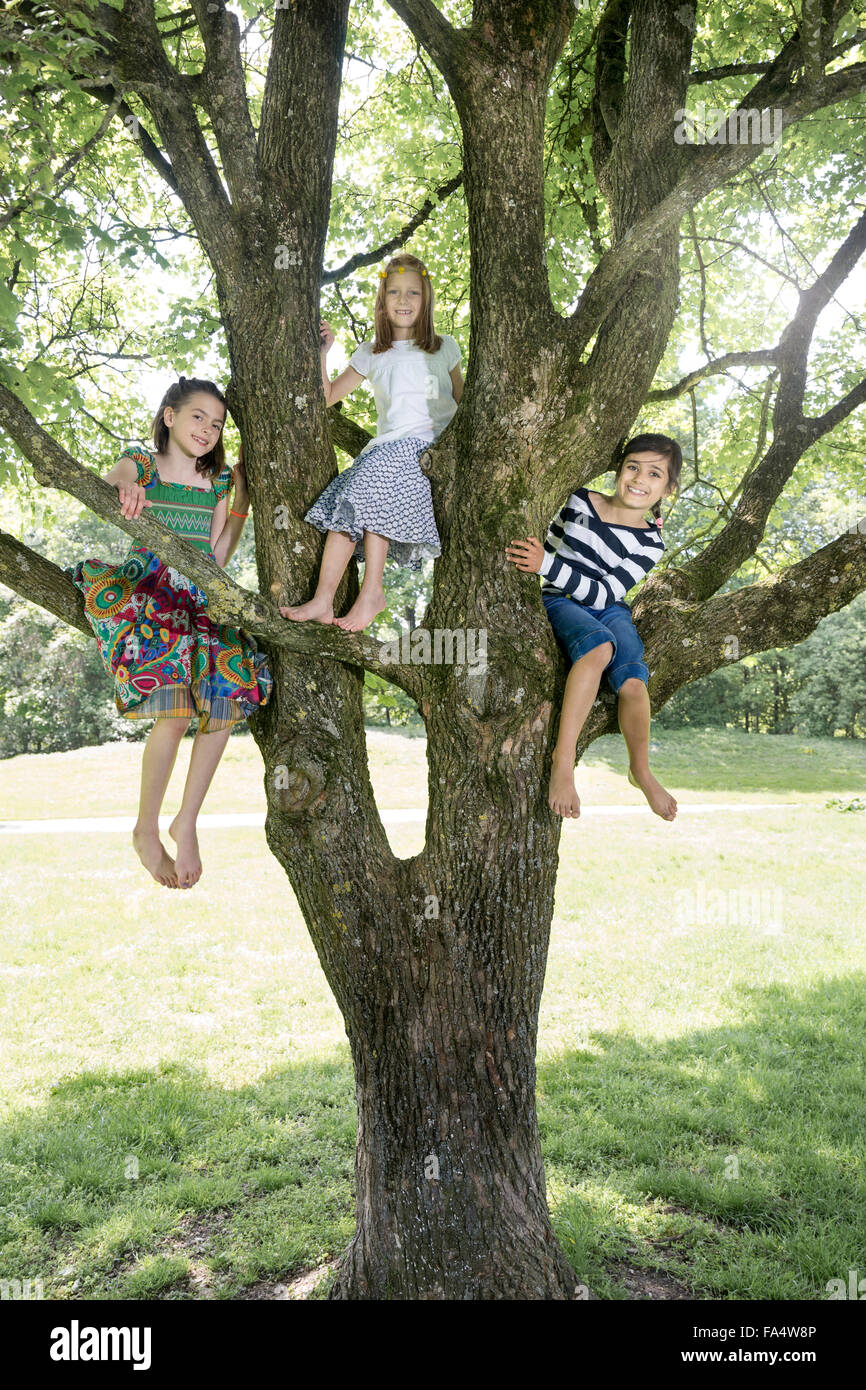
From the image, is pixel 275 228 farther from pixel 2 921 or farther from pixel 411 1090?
pixel 2 921

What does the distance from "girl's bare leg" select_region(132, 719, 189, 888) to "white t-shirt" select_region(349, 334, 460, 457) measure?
129 cm

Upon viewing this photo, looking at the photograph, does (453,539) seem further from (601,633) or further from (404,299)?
(404,299)

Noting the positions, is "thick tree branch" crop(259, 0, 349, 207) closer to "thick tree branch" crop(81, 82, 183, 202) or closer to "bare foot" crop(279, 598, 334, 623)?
"thick tree branch" crop(81, 82, 183, 202)

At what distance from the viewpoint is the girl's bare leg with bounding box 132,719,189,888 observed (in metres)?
3.46

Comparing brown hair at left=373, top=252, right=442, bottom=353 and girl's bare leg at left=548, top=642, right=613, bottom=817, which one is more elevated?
brown hair at left=373, top=252, right=442, bottom=353

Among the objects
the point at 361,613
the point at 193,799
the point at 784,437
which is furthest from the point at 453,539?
the point at 784,437

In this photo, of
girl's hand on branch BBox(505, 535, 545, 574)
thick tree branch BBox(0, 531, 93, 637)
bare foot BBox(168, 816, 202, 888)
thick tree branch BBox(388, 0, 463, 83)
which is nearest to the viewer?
thick tree branch BBox(388, 0, 463, 83)

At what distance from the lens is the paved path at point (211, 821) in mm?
13866

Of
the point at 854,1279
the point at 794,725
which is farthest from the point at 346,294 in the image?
the point at 794,725

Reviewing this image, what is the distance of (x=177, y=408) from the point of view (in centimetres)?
364

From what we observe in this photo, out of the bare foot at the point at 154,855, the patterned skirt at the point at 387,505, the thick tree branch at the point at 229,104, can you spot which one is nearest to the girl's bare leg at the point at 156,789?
the bare foot at the point at 154,855

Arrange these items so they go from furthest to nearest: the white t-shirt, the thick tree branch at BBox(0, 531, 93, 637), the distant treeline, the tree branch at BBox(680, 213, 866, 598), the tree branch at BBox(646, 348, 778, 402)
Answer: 1. the distant treeline
2. the tree branch at BBox(646, 348, 778, 402)
3. the tree branch at BBox(680, 213, 866, 598)
4. the white t-shirt
5. the thick tree branch at BBox(0, 531, 93, 637)

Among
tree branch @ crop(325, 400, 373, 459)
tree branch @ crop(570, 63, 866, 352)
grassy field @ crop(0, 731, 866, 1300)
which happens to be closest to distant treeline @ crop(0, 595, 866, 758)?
grassy field @ crop(0, 731, 866, 1300)
